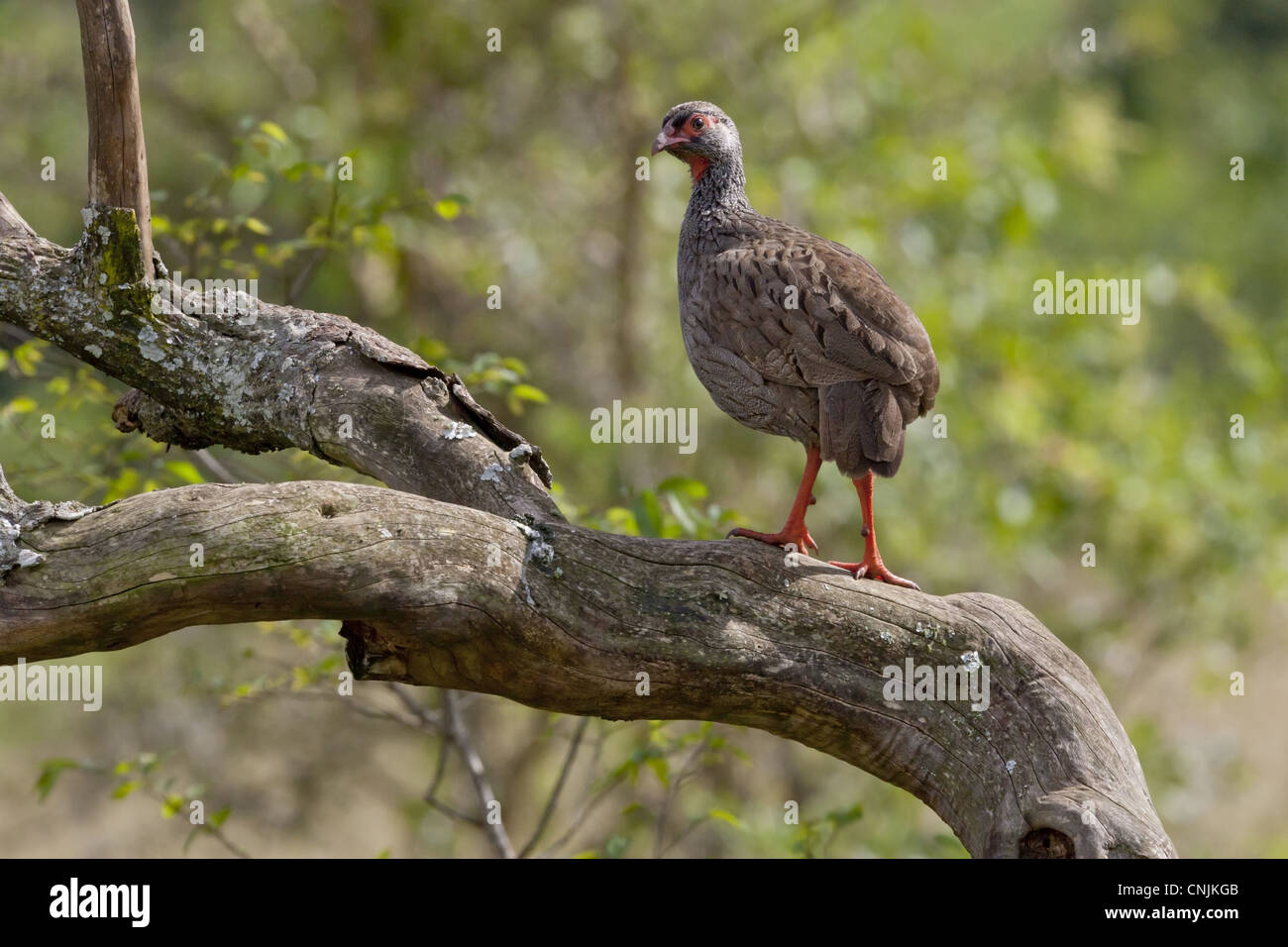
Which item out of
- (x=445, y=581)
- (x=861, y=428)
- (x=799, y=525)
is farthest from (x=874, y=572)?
(x=445, y=581)

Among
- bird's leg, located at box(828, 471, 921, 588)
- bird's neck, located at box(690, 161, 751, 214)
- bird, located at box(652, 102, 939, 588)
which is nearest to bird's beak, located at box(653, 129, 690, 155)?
bird's neck, located at box(690, 161, 751, 214)

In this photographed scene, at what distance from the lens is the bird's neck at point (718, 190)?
4.98m

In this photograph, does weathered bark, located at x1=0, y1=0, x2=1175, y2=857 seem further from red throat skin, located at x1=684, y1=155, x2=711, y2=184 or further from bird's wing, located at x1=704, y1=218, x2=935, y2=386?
red throat skin, located at x1=684, y1=155, x2=711, y2=184

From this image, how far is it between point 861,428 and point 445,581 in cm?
144

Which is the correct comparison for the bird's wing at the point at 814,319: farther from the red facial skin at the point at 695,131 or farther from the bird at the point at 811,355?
the red facial skin at the point at 695,131

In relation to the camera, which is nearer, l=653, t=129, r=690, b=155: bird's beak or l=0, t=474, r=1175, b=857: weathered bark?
l=0, t=474, r=1175, b=857: weathered bark

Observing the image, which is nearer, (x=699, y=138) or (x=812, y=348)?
(x=812, y=348)

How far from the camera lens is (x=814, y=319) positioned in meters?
4.12

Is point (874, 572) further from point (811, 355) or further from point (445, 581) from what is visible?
point (445, 581)

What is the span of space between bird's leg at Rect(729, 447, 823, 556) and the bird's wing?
0.28 metres

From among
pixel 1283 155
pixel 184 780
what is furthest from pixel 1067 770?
pixel 1283 155

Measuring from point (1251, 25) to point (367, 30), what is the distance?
1555 centimetres

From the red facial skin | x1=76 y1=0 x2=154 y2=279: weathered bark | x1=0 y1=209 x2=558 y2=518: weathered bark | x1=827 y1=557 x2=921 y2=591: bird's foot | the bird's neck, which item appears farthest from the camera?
the red facial skin

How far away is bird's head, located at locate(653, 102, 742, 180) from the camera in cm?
507
